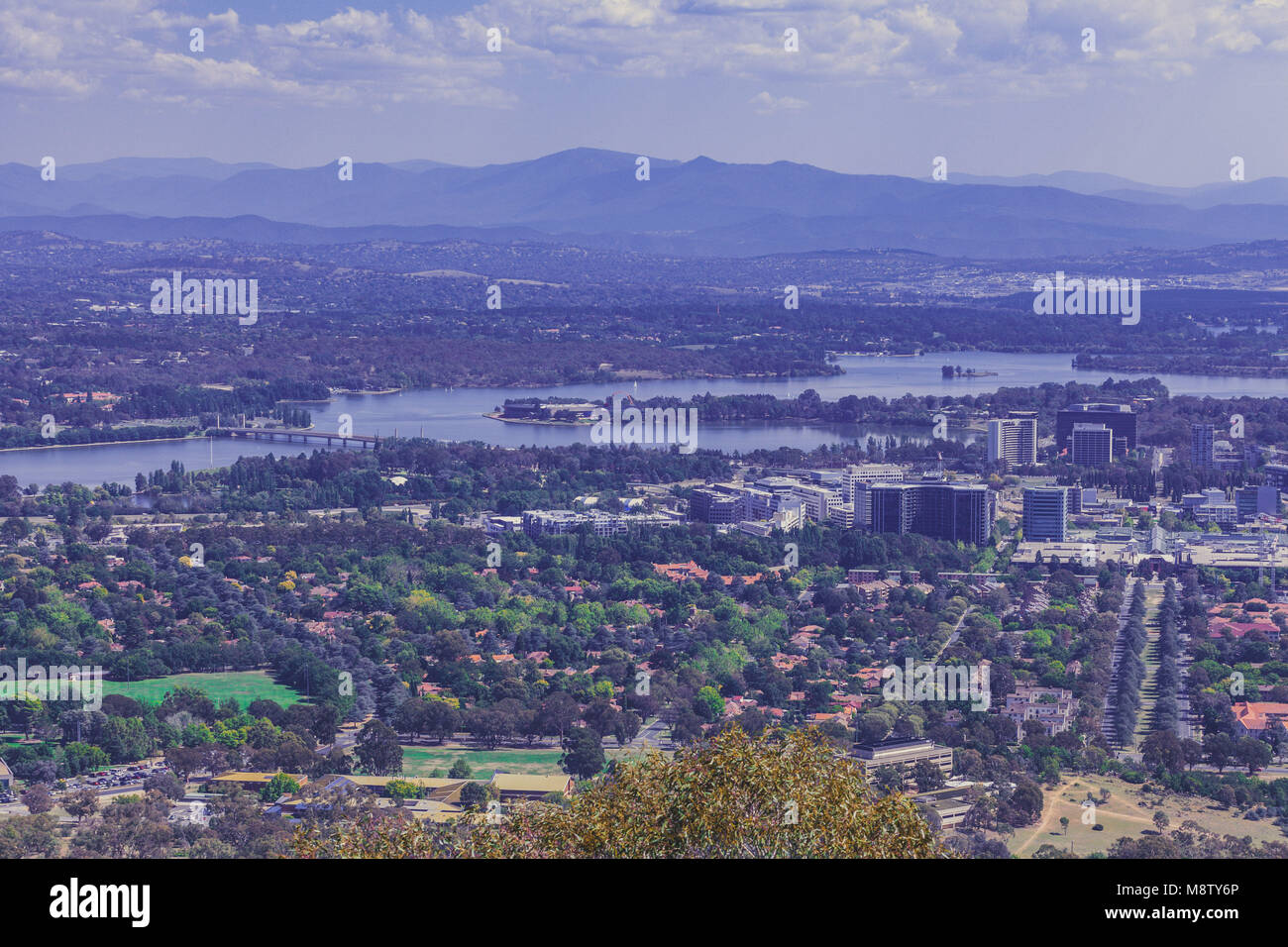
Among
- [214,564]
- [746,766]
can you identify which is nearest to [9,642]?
[214,564]

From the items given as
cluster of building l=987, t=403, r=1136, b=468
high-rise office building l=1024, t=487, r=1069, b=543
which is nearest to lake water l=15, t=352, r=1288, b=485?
cluster of building l=987, t=403, r=1136, b=468

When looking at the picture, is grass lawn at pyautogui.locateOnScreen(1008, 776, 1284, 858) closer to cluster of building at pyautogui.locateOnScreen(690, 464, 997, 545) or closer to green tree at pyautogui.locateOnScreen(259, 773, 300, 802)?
green tree at pyautogui.locateOnScreen(259, 773, 300, 802)

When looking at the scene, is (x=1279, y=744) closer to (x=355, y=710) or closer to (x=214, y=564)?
(x=355, y=710)

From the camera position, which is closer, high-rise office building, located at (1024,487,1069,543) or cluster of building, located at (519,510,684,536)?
cluster of building, located at (519,510,684,536)

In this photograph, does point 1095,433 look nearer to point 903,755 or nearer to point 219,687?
point 219,687

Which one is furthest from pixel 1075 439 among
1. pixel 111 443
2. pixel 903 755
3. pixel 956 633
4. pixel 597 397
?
pixel 903 755

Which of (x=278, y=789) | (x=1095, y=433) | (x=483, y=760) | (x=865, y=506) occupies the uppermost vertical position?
(x=1095, y=433)

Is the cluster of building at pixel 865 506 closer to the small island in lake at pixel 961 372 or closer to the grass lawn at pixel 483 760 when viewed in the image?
the grass lawn at pixel 483 760
